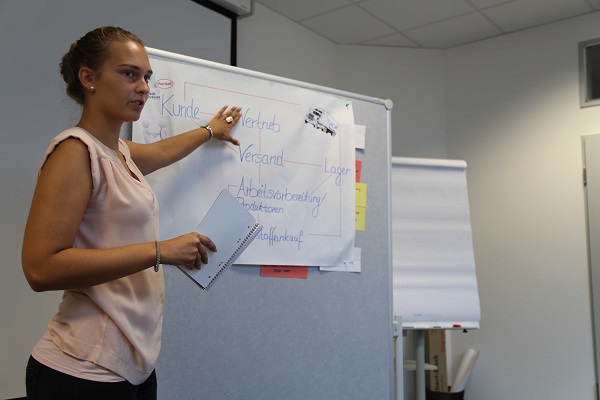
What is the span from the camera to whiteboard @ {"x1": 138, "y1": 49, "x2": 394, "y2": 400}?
5.56ft

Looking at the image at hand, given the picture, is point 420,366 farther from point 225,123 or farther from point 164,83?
point 164,83

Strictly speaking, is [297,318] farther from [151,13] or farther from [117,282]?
[151,13]

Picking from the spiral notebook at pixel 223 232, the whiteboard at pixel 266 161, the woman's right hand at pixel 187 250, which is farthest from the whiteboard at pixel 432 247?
the woman's right hand at pixel 187 250

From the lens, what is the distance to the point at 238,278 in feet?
5.88

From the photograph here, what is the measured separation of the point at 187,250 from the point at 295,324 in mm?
811

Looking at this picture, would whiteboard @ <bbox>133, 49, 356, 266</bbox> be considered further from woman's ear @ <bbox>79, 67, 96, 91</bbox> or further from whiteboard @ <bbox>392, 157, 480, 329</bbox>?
whiteboard @ <bbox>392, 157, 480, 329</bbox>

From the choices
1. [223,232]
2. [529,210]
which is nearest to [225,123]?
[223,232]

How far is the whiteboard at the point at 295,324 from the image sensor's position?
1.70 m

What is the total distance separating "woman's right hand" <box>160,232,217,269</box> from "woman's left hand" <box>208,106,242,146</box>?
53cm

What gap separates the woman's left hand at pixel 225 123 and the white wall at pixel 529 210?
2.65 metres

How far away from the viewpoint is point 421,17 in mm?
3656

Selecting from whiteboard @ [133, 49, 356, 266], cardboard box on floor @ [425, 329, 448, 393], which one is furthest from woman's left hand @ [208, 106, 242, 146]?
cardboard box on floor @ [425, 329, 448, 393]

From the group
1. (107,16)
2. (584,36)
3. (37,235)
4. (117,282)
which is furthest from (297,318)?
(584,36)

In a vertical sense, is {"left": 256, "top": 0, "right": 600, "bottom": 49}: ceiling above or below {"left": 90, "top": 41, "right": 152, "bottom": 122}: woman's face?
above
